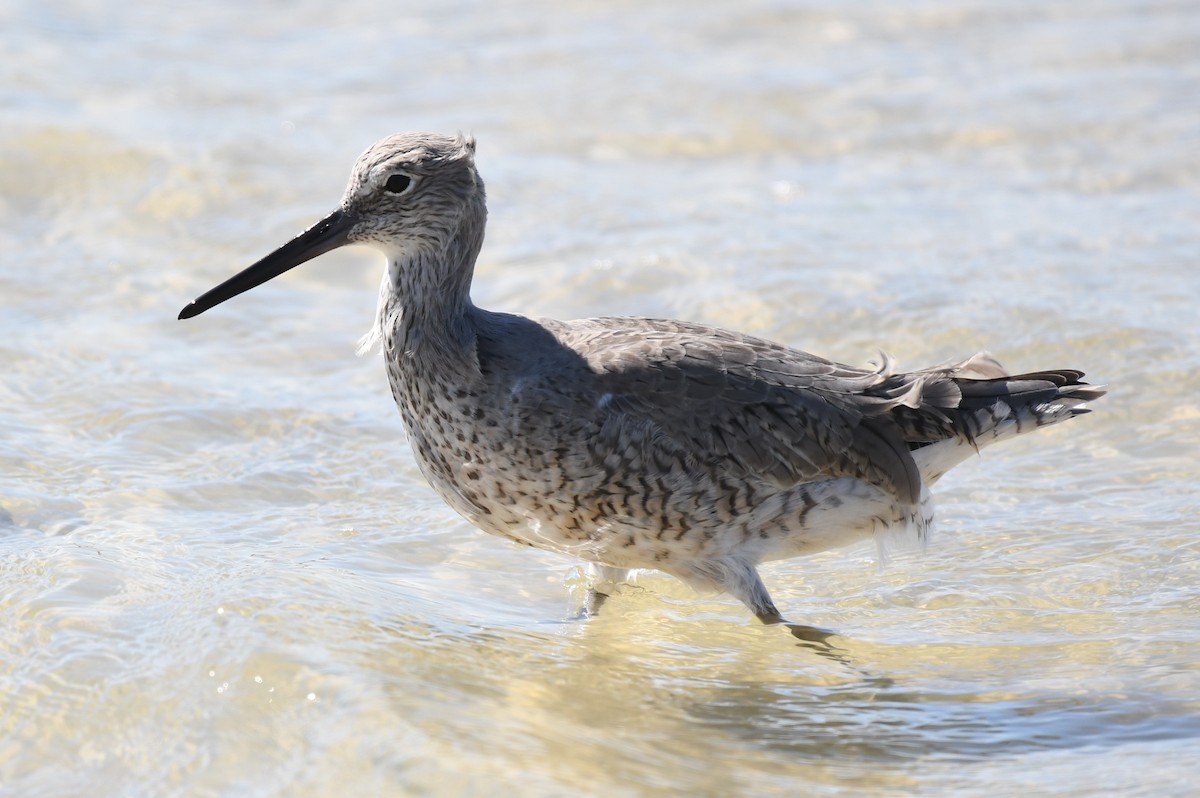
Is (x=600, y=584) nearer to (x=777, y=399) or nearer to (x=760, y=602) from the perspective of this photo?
(x=760, y=602)

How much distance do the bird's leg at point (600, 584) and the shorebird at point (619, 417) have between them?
31mm

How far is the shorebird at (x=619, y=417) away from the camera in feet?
17.7

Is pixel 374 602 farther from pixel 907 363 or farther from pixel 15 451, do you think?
pixel 907 363

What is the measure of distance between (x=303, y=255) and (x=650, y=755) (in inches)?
89.9

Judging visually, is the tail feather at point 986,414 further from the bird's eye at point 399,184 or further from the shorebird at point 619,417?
the bird's eye at point 399,184

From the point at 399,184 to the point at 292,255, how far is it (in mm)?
489

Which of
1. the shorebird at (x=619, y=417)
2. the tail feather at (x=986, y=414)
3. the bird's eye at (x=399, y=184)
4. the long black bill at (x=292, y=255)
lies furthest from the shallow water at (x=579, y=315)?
the bird's eye at (x=399, y=184)

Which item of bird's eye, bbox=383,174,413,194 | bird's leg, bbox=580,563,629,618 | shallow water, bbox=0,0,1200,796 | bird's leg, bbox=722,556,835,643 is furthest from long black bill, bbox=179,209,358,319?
bird's leg, bbox=722,556,835,643

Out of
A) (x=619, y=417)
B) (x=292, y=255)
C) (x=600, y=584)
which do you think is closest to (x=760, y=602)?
(x=600, y=584)

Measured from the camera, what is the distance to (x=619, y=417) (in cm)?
543

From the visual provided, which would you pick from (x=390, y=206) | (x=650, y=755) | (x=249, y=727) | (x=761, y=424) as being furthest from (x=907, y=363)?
(x=249, y=727)

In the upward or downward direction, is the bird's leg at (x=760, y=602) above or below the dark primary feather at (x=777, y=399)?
below

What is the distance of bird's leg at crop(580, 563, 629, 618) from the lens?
19.7 ft

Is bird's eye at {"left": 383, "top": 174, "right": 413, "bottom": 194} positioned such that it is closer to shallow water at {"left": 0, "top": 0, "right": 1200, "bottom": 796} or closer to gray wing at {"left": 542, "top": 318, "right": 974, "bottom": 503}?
gray wing at {"left": 542, "top": 318, "right": 974, "bottom": 503}
